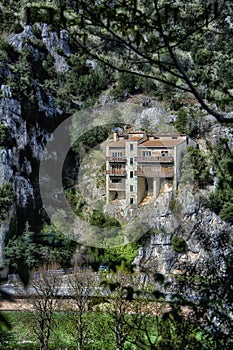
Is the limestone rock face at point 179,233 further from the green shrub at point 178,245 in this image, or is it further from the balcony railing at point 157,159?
the balcony railing at point 157,159

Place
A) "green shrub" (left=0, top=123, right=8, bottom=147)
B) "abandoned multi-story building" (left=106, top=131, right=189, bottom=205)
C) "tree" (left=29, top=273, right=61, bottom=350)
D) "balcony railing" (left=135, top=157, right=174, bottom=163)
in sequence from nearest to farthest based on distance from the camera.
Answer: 1. "tree" (left=29, top=273, right=61, bottom=350)
2. "green shrub" (left=0, top=123, right=8, bottom=147)
3. "balcony railing" (left=135, top=157, right=174, bottom=163)
4. "abandoned multi-story building" (left=106, top=131, right=189, bottom=205)

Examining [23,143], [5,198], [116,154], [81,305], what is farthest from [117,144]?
[81,305]

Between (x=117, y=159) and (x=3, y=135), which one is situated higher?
(x=3, y=135)

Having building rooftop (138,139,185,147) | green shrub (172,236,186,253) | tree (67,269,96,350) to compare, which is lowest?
tree (67,269,96,350)

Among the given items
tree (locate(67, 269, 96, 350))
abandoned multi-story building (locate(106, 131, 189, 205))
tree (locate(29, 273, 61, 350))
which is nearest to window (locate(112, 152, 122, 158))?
abandoned multi-story building (locate(106, 131, 189, 205))

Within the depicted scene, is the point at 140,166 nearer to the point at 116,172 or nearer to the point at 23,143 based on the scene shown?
the point at 116,172

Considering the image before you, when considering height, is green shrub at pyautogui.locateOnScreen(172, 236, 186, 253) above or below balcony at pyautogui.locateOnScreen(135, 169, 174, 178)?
below

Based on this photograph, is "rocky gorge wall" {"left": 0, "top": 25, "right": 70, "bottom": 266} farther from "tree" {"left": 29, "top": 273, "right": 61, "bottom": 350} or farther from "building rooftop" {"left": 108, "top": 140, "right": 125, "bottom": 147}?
"tree" {"left": 29, "top": 273, "right": 61, "bottom": 350}

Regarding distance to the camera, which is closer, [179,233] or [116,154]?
[179,233]
